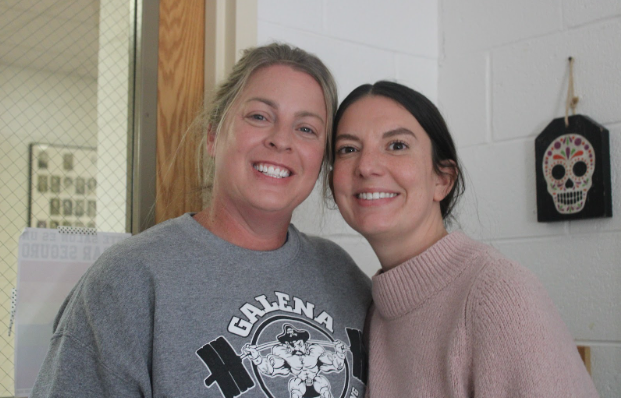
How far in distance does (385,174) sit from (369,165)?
39mm

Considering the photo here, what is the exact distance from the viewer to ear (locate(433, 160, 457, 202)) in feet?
4.40

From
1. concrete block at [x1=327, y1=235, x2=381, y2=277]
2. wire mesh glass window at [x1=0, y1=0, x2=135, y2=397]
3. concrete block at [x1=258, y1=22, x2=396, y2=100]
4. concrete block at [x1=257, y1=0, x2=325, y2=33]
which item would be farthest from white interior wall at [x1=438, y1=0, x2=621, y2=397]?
wire mesh glass window at [x1=0, y1=0, x2=135, y2=397]

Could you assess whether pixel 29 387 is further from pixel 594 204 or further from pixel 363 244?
pixel 594 204

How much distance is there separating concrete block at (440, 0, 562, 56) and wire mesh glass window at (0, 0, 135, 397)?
1121 millimetres

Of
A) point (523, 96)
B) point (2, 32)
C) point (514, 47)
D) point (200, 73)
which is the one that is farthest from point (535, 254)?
point (2, 32)

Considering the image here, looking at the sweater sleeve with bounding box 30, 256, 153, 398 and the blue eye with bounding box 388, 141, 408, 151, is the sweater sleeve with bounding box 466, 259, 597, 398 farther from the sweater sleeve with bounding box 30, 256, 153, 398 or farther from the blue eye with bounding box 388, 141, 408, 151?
the sweater sleeve with bounding box 30, 256, 153, 398

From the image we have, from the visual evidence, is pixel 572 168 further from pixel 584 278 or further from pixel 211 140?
pixel 211 140

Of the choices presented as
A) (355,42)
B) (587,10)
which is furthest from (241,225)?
(587,10)

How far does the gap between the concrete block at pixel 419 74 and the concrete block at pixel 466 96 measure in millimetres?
25

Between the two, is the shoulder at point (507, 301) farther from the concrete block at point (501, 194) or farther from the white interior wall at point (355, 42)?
the white interior wall at point (355, 42)

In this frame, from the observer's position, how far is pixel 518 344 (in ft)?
3.25

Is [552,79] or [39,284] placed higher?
[552,79]

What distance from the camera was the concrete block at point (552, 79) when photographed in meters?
1.70

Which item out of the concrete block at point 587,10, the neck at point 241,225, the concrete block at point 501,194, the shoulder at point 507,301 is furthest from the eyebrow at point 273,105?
the concrete block at point 587,10
